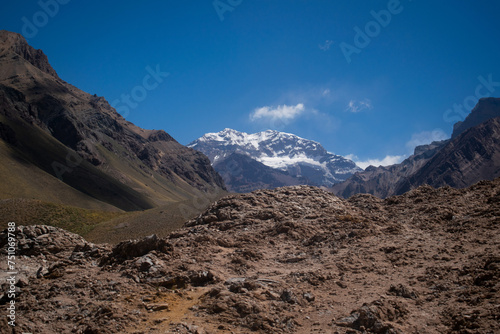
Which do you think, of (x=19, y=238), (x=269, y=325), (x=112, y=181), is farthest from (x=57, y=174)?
(x=269, y=325)

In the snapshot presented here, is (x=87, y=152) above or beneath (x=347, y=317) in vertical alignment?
above

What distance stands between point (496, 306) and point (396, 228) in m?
9.43

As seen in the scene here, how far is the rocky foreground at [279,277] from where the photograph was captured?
34.1 ft

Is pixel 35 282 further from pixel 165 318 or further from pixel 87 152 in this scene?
A: pixel 87 152

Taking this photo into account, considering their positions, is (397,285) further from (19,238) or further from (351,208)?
(19,238)

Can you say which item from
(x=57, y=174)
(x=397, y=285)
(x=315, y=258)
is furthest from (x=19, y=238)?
(x=57, y=174)

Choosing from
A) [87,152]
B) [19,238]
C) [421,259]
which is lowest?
[19,238]

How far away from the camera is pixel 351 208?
77.9ft

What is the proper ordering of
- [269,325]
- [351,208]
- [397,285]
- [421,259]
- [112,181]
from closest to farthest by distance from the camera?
[269,325]
[397,285]
[421,259]
[351,208]
[112,181]

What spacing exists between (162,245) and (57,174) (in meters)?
140

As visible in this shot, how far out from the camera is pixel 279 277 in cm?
1412

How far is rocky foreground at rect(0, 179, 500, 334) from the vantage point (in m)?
10.4

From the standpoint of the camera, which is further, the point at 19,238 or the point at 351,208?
the point at 351,208

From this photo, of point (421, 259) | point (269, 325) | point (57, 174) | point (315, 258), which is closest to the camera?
point (269, 325)
